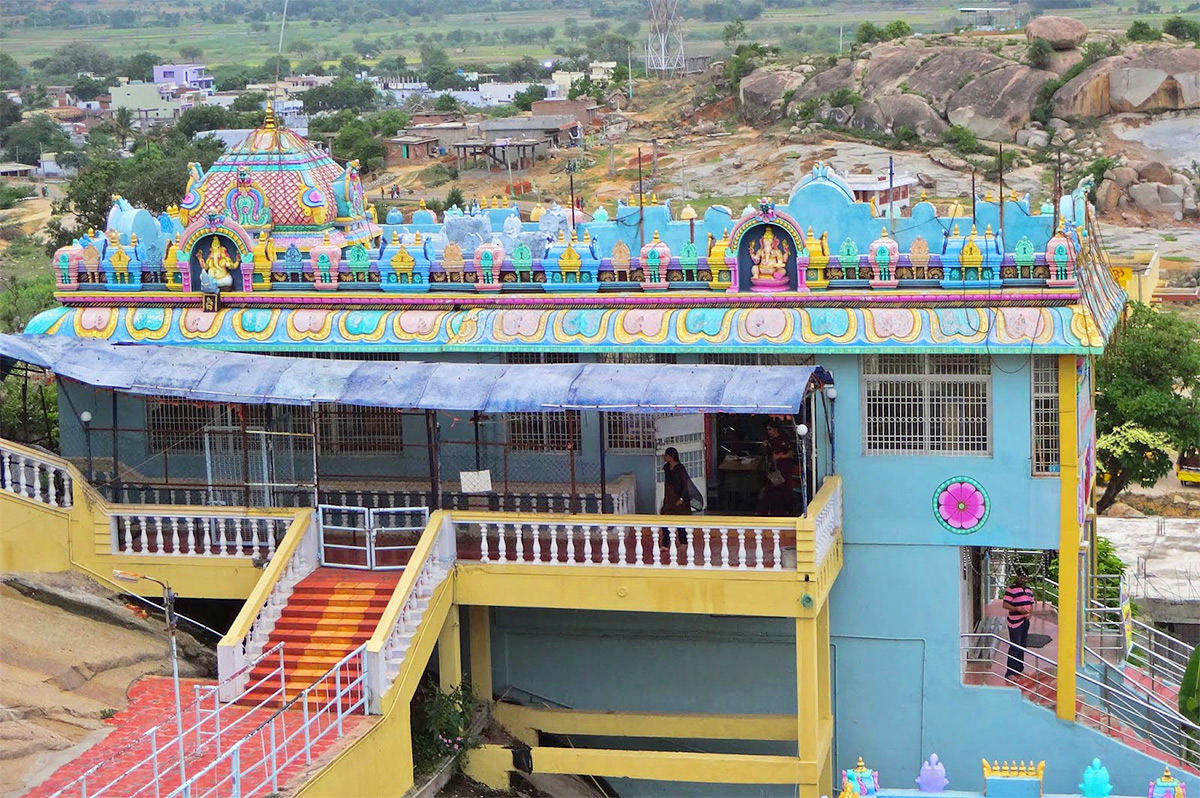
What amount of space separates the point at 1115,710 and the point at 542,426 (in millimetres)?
6644

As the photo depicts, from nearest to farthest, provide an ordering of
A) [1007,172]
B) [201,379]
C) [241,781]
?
[241,781] < [201,379] < [1007,172]

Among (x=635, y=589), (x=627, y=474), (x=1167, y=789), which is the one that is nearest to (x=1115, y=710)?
(x=1167, y=789)

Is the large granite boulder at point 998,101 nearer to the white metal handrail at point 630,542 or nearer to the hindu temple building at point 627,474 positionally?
the hindu temple building at point 627,474

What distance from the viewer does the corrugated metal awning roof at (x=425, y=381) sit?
18.4m

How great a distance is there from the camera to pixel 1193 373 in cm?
3634

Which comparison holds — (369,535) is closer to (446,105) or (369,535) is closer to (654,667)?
(654,667)

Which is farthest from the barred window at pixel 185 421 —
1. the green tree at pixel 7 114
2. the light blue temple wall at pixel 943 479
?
the green tree at pixel 7 114

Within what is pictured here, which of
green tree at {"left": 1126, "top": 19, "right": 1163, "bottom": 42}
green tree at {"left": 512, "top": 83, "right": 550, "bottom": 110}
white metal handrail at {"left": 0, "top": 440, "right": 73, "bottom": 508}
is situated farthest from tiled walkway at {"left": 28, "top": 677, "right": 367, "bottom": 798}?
green tree at {"left": 512, "top": 83, "right": 550, "bottom": 110}

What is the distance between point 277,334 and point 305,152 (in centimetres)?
251

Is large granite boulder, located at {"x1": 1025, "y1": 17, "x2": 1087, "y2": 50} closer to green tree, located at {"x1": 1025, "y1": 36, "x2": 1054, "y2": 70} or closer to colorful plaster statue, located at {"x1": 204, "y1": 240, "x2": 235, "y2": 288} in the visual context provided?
green tree, located at {"x1": 1025, "y1": 36, "x2": 1054, "y2": 70}

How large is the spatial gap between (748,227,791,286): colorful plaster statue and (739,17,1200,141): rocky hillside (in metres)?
59.3

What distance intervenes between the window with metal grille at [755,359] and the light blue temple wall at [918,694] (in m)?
2.01

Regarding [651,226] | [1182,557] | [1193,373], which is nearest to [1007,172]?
[1193,373]

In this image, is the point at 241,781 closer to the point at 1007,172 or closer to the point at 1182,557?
the point at 1182,557
